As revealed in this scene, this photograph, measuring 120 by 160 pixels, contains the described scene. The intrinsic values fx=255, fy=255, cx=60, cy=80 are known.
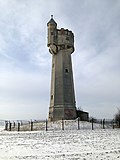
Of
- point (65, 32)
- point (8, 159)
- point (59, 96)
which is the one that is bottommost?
point (8, 159)

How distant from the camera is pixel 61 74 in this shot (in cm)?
4266

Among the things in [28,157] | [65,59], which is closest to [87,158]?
[28,157]

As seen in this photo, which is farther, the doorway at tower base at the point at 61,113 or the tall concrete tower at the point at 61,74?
the tall concrete tower at the point at 61,74

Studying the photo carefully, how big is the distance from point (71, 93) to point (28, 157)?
31491 mm

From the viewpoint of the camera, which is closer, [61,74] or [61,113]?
[61,113]

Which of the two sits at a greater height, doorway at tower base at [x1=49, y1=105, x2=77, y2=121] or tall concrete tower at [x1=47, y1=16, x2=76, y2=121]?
tall concrete tower at [x1=47, y1=16, x2=76, y2=121]

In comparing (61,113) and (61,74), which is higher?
(61,74)

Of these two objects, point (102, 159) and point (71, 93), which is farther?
point (71, 93)

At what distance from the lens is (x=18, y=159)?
11.0 metres

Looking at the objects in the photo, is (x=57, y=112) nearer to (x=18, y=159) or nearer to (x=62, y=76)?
(x=62, y=76)

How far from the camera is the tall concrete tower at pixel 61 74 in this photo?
41656 millimetres

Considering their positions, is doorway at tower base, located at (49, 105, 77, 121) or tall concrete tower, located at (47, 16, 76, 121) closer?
doorway at tower base, located at (49, 105, 77, 121)

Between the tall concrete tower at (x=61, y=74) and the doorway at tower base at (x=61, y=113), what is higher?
the tall concrete tower at (x=61, y=74)

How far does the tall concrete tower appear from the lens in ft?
137
